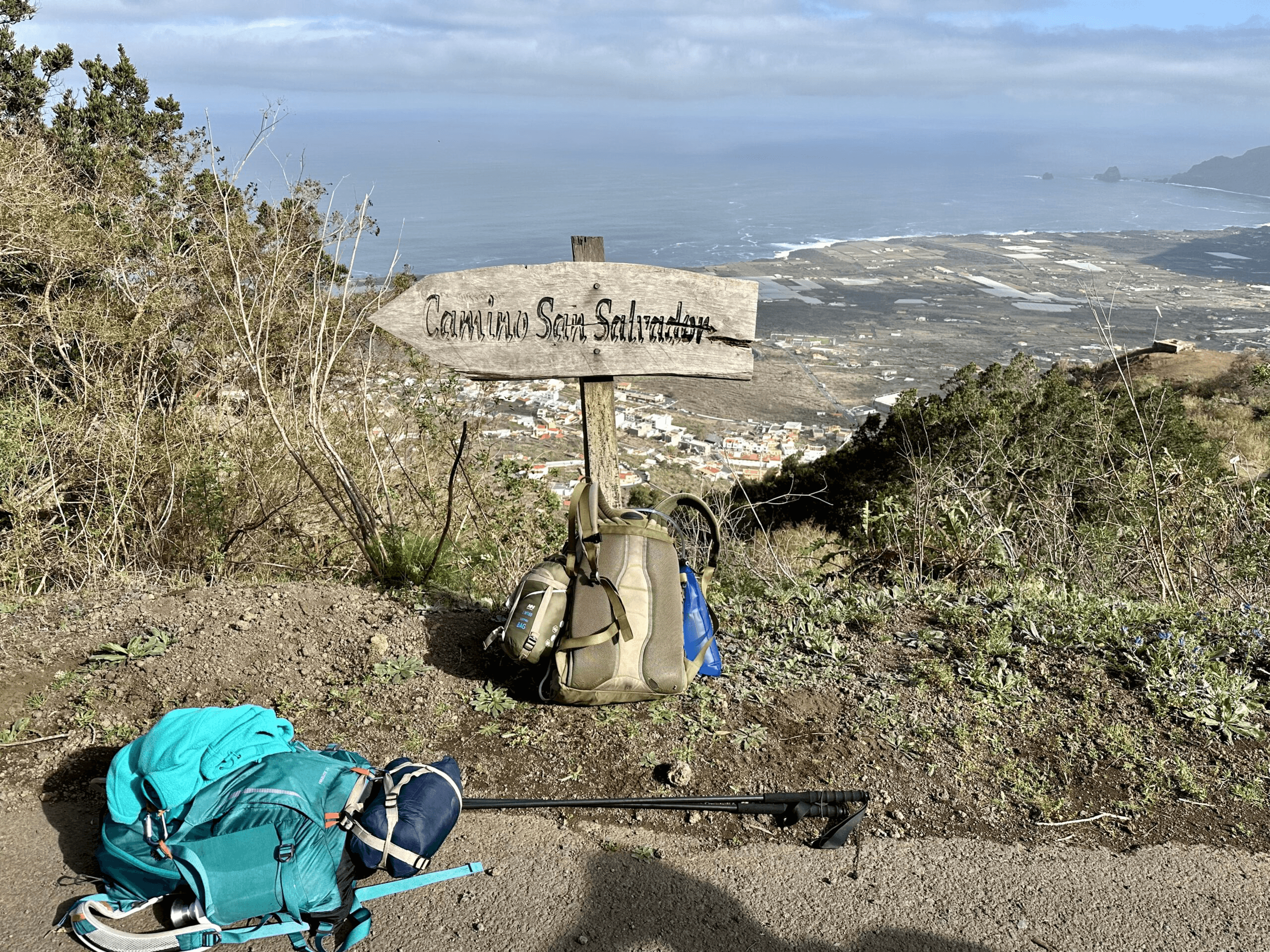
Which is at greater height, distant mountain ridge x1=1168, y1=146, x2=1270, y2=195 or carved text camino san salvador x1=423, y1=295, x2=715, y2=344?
distant mountain ridge x1=1168, y1=146, x2=1270, y2=195

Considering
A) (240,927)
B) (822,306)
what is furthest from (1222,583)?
(822,306)

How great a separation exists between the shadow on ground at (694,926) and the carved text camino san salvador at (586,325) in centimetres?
207

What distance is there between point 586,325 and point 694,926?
228 centimetres

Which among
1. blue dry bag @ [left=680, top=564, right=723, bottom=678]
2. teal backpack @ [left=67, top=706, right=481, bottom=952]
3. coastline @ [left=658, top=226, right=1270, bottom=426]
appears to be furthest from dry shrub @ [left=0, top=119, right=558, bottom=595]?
coastline @ [left=658, top=226, right=1270, bottom=426]

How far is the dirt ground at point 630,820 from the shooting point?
2.46 meters

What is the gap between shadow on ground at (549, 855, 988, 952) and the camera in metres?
2.38

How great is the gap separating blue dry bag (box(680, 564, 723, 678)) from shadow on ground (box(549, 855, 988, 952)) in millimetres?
1008

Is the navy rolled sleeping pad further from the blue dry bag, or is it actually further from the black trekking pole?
the blue dry bag

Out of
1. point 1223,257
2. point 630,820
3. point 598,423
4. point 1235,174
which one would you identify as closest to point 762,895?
point 630,820

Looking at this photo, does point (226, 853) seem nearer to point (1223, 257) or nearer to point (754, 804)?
point (754, 804)

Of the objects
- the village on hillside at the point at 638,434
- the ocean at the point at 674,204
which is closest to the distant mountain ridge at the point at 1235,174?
the ocean at the point at 674,204

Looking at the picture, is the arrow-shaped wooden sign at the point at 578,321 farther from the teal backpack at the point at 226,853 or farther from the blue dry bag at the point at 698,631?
the teal backpack at the point at 226,853

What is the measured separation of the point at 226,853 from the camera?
7.84 feet

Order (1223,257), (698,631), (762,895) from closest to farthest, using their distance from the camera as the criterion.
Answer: (762,895), (698,631), (1223,257)
